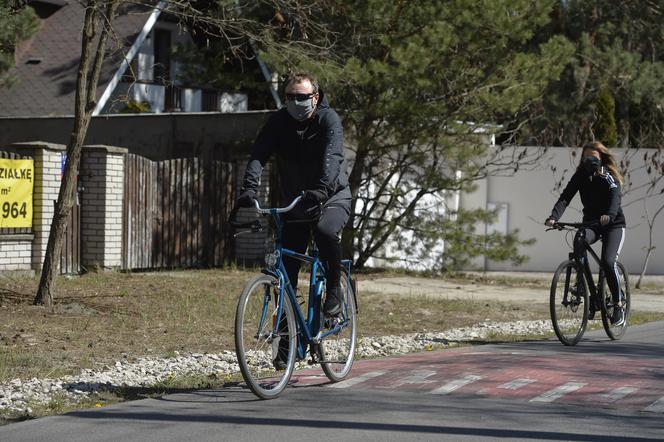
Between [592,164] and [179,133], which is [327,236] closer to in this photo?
[592,164]

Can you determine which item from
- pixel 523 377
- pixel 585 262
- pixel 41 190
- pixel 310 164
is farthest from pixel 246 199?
pixel 41 190

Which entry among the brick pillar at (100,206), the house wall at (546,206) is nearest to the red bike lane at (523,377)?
the brick pillar at (100,206)

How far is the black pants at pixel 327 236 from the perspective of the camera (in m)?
7.96

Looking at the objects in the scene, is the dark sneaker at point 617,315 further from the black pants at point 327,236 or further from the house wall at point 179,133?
the house wall at point 179,133

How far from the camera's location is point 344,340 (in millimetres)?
8734

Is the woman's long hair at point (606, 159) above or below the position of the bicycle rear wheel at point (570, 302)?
above

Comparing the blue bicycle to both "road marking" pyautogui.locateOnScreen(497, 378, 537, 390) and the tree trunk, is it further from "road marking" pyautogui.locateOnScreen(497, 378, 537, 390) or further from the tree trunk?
the tree trunk

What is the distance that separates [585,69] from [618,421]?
1138 inches

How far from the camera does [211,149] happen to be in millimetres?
20797

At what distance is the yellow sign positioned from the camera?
1593 cm

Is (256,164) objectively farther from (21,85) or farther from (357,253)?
(21,85)

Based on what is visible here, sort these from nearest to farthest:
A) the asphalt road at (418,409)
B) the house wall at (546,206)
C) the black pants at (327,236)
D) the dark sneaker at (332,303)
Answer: the asphalt road at (418,409) < the black pants at (327,236) < the dark sneaker at (332,303) < the house wall at (546,206)

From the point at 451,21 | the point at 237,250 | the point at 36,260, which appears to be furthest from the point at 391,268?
the point at 36,260

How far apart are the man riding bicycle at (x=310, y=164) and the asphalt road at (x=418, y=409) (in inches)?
A: 33.3
